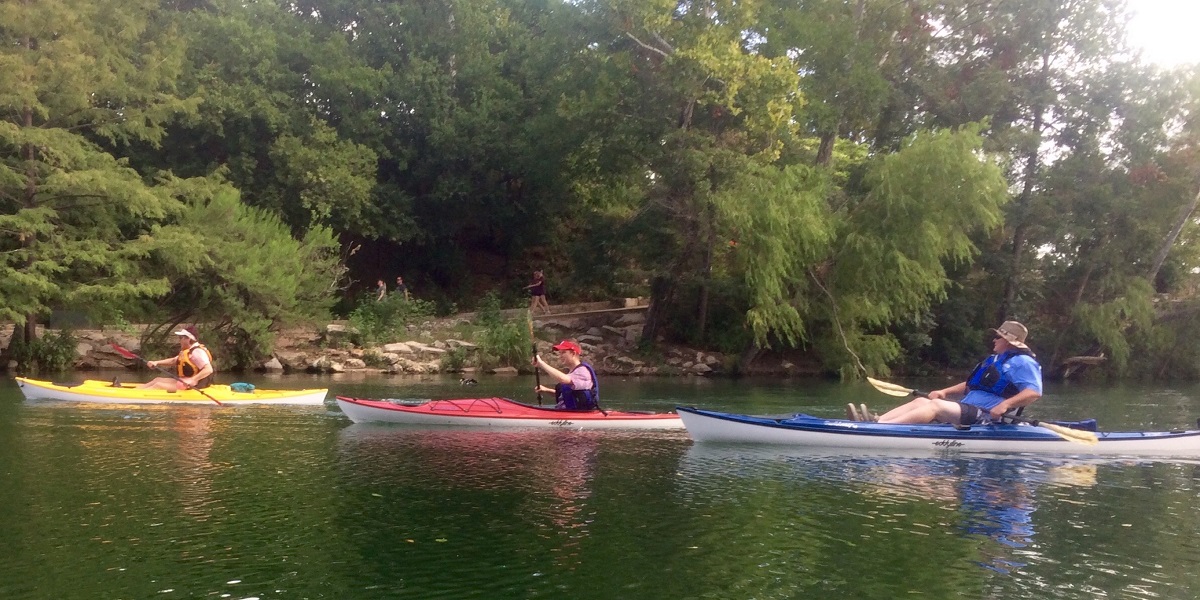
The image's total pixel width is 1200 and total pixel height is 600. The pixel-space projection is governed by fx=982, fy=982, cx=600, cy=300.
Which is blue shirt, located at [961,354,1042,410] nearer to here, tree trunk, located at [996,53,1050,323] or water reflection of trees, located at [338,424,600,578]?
water reflection of trees, located at [338,424,600,578]

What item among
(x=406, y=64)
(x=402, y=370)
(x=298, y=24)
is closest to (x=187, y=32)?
(x=298, y=24)

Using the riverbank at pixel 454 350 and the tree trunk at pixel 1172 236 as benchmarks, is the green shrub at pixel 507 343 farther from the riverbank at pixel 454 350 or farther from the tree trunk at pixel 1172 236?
the tree trunk at pixel 1172 236

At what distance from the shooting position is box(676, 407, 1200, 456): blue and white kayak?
1268cm

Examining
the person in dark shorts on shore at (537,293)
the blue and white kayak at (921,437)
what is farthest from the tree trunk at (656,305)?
the blue and white kayak at (921,437)

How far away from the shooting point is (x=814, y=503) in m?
9.71

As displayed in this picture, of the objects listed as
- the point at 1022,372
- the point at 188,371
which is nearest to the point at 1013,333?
the point at 1022,372

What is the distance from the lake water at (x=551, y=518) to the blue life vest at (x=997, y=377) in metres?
0.92

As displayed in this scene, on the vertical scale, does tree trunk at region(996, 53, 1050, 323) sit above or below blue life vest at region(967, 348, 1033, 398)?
above

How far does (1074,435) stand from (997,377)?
3.86 feet

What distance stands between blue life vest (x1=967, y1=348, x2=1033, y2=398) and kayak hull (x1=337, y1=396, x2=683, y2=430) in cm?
440

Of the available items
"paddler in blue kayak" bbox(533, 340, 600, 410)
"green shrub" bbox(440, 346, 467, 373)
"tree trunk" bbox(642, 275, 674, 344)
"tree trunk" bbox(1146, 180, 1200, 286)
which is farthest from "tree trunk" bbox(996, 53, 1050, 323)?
"paddler in blue kayak" bbox(533, 340, 600, 410)

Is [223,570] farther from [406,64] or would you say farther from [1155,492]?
[406,64]

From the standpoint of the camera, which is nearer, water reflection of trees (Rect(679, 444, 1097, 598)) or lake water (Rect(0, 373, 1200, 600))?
lake water (Rect(0, 373, 1200, 600))

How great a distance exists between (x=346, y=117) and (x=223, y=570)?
28.4 m
